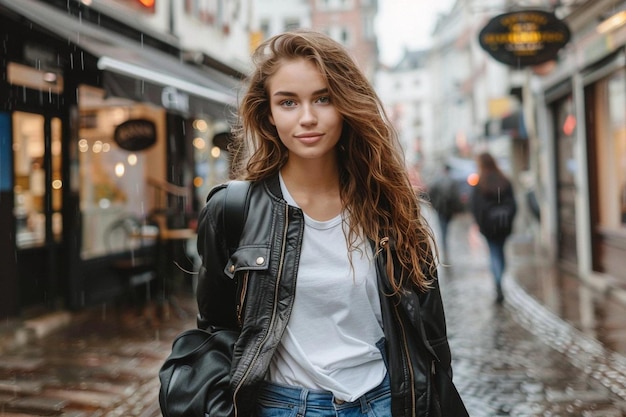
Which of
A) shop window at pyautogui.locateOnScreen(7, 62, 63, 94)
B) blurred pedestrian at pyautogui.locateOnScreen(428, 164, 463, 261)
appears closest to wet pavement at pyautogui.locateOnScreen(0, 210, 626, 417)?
shop window at pyautogui.locateOnScreen(7, 62, 63, 94)

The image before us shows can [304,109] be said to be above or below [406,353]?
→ above

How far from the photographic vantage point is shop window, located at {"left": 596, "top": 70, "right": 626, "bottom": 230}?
9.91m

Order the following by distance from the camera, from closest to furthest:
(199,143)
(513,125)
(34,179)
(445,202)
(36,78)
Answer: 1. (36,78)
2. (34,179)
3. (445,202)
4. (199,143)
5. (513,125)

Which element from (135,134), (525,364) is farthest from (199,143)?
(525,364)

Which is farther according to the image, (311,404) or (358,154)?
(358,154)

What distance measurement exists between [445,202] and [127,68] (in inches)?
297

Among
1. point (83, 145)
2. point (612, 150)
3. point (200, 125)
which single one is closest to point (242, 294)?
point (83, 145)

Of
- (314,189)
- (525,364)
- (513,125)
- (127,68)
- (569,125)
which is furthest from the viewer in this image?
(513,125)

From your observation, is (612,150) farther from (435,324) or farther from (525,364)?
(435,324)

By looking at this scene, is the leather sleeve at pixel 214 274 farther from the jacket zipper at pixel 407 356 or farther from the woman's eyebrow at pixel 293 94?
the jacket zipper at pixel 407 356

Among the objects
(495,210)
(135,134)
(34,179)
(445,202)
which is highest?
(135,134)

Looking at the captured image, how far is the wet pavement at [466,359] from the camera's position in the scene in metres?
5.20

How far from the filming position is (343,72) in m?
2.02

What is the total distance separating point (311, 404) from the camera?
1928mm
